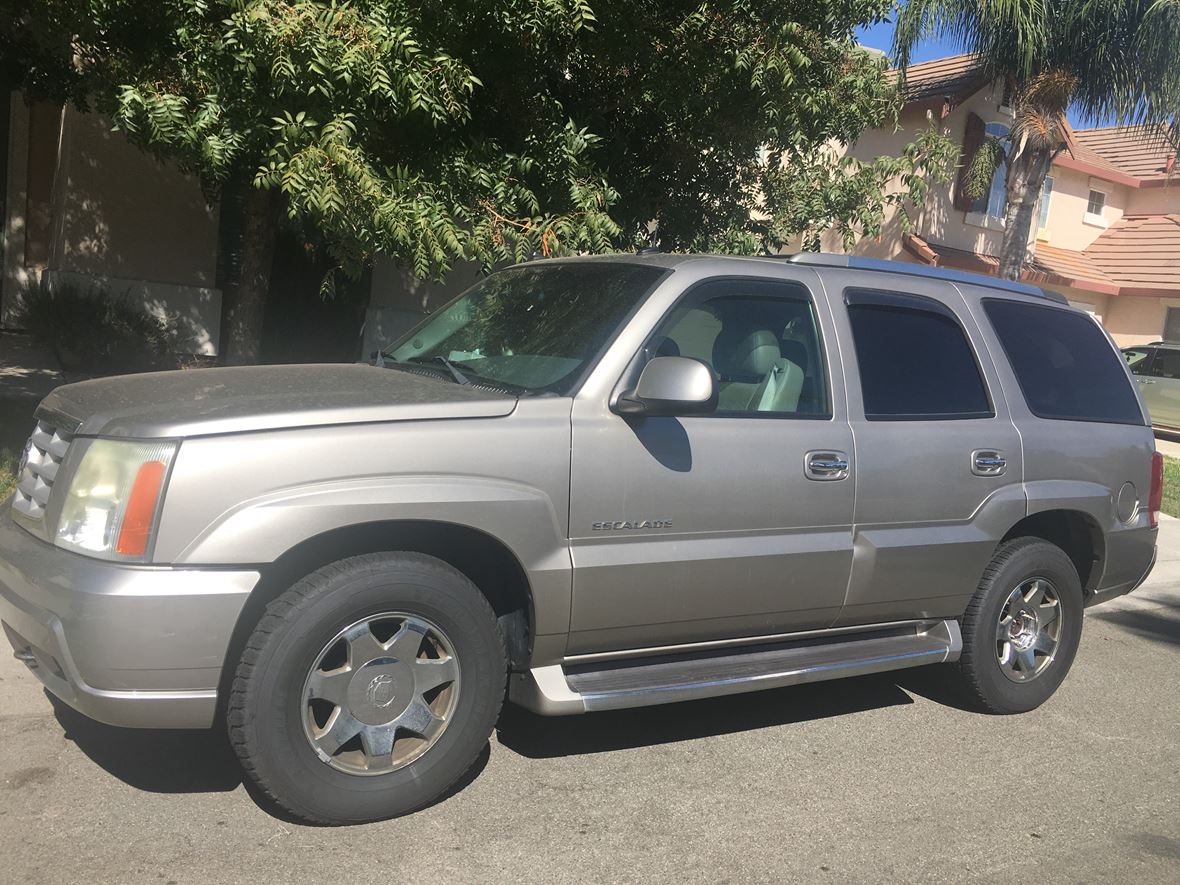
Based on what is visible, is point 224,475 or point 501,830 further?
point 501,830

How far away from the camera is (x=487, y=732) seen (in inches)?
153

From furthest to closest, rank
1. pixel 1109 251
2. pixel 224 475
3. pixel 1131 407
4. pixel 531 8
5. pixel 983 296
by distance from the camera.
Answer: pixel 1109 251
pixel 531 8
pixel 1131 407
pixel 983 296
pixel 224 475

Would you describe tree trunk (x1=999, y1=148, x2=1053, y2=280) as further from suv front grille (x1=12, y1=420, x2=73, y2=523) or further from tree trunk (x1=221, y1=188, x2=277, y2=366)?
suv front grille (x1=12, y1=420, x2=73, y2=523)

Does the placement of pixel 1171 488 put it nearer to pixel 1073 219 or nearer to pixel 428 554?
pixel 428 554

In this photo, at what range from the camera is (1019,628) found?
5.38 m

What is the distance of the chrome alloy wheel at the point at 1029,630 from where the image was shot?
5312 millimetres

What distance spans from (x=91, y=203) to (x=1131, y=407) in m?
11.4

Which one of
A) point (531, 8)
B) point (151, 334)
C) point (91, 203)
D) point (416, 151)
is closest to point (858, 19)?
point (531, 8)

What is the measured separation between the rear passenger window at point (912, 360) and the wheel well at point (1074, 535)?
0.69 metres

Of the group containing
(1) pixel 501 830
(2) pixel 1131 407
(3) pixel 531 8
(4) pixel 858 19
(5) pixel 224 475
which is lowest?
(1) pixel 501 830

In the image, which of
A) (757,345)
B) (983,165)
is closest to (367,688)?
(757,345)

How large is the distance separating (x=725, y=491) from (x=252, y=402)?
172 centimetres

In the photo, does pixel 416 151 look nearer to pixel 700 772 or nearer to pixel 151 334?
pixel 700 772

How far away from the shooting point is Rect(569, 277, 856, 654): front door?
13.1 feet
